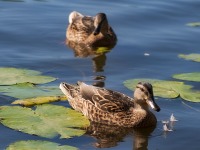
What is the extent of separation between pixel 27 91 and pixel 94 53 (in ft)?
11.2

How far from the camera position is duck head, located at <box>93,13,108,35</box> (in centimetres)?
1391

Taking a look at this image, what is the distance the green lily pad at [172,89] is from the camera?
10.4 meters

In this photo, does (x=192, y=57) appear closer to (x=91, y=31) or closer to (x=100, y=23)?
(x=100, y=23)

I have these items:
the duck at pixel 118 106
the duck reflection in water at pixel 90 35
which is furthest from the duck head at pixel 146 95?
the duck reflection in water at pixel 90 35

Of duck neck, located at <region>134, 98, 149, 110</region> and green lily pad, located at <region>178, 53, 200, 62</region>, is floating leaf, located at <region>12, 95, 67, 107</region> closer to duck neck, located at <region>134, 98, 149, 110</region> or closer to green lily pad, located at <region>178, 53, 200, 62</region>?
duck neck, located at <region>134, 98, 149, 110</region>

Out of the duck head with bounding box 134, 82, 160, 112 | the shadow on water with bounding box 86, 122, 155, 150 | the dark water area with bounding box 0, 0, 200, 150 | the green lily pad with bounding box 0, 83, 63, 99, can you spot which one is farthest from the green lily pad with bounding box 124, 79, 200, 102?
the green lily pad with bounding box 0, 83, 63, 99

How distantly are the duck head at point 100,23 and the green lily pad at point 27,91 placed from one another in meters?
3.49

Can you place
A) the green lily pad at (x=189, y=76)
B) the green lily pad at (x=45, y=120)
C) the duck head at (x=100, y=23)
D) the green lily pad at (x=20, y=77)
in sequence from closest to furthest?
the green lily pad at (x=45, y=120)
the green lily pad at (x=20, y=77)
the green lily pad at (x=189, y=76)
the duck head at (x=100, y=23)

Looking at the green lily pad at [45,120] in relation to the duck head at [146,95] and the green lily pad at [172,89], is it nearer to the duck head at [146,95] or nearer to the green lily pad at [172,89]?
the duck head at [146,95]

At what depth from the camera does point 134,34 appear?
14.2m

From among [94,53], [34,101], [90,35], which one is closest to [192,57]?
[94,53]

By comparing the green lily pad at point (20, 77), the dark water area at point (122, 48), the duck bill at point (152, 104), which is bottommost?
the dark water area at point (122, 48)

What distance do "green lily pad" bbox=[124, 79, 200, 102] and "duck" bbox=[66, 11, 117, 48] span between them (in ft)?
9.98

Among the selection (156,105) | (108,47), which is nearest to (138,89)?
(156,105)
